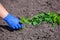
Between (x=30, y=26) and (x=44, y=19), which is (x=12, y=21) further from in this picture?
(x=44, y=19)

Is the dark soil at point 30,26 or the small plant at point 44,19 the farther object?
the small plant at point 44,19

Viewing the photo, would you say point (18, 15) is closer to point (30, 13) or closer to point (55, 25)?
point (30, 13)

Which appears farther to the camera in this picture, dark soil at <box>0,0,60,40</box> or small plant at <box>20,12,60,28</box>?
small plant at <box>20,12,60,28</box>
